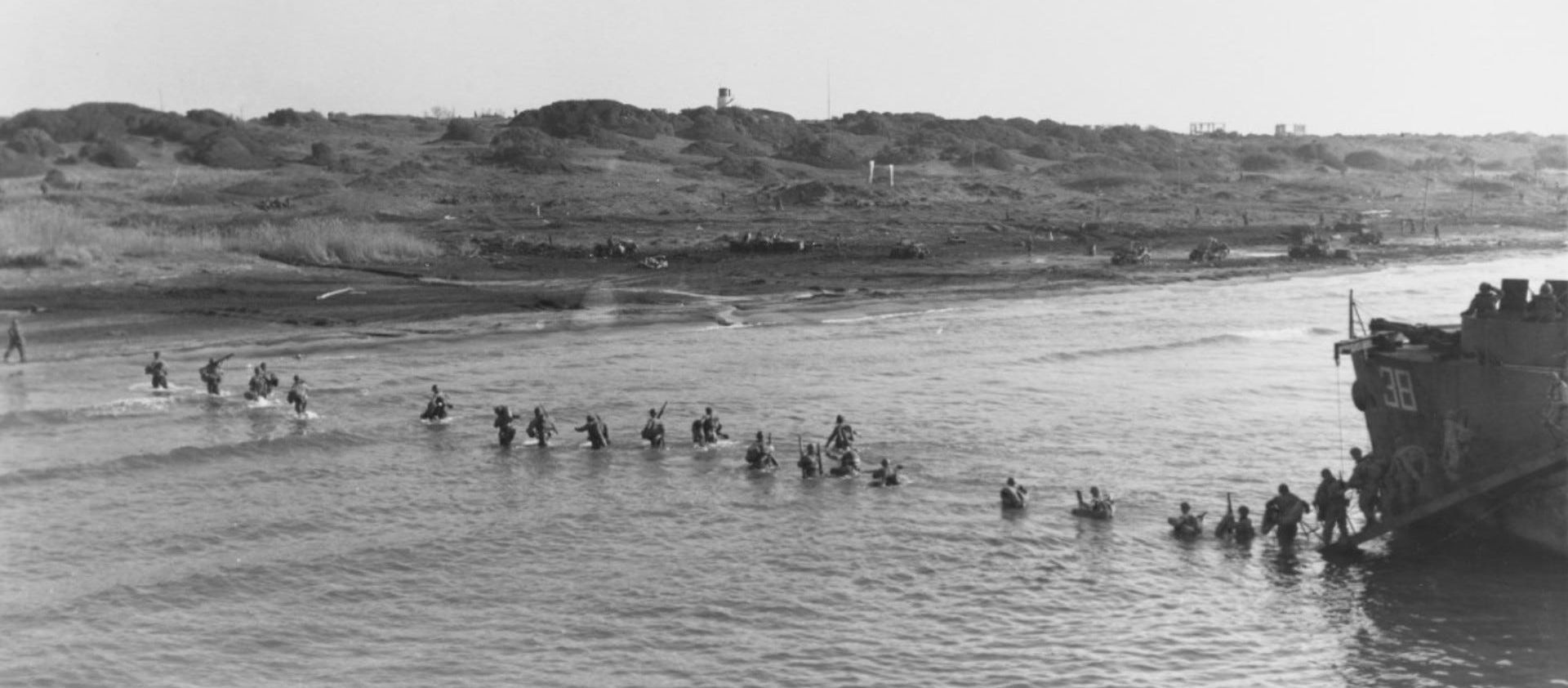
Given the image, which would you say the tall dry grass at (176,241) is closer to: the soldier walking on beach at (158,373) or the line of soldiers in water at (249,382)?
the soldier walking on beach at (158,373)

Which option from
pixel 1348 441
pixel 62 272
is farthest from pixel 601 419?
pixel 62 272

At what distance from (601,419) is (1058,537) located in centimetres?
1660

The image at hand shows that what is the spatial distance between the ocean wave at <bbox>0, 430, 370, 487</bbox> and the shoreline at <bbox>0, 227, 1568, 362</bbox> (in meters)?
16.6

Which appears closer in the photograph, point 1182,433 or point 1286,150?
point 1182,433

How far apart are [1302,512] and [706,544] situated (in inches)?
488

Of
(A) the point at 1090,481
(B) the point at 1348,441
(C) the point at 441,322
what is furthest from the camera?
(C) the point at 441,322

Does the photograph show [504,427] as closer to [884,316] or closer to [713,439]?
[713,439]

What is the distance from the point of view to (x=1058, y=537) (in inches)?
1284

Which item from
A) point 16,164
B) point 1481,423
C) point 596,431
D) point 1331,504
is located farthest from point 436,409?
point 16,164

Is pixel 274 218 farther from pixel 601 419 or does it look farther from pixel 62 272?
pixel 601 419

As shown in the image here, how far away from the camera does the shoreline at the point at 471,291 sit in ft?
199

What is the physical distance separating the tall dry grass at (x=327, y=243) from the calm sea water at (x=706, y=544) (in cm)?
2235

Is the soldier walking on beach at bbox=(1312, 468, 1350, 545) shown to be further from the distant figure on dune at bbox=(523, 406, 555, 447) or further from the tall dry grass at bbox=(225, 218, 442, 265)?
the tall dry grass at bbox=(225, 218, 442, 265)

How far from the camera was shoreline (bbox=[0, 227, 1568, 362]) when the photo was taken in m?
60.7
